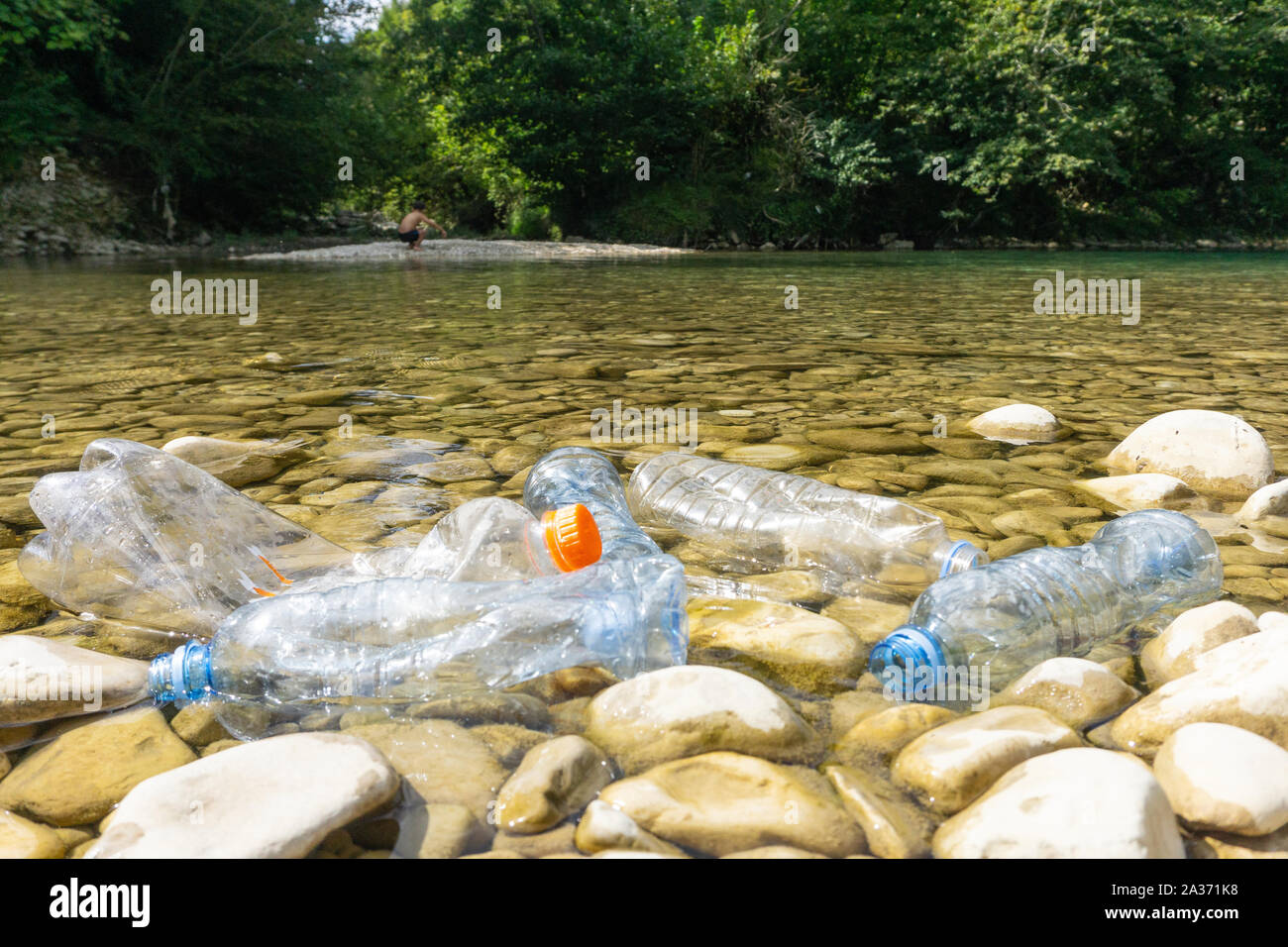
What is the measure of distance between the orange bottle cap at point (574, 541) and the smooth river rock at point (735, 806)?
479mm

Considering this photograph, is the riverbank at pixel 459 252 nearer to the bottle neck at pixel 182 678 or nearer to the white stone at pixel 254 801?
the bottle neck at pixel 182 678

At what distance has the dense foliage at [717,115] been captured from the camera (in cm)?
1855

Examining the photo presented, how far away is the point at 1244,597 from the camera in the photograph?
163 centimetres

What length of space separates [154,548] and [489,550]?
1.98 feet

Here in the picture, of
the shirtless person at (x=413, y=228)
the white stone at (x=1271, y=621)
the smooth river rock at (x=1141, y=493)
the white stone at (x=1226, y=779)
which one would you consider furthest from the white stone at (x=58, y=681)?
the shirtless person at (x=413, y=228)

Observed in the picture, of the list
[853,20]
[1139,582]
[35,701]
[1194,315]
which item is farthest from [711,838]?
[853,20]

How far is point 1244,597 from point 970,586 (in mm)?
554

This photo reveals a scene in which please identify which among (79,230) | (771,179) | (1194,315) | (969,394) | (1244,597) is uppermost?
(771,179)

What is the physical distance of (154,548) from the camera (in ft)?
5.42

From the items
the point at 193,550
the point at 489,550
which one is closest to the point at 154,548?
the point at 193,550

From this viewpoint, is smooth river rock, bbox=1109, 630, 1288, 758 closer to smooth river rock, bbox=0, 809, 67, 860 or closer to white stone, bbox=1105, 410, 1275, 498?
white stone, bbox=1105, 410, 1275, 498

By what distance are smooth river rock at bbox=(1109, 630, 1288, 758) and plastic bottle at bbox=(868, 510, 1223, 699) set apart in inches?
8.2

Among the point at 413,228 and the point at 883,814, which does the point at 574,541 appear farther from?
the point at 413,228

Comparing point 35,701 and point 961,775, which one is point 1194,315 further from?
point 35,701
